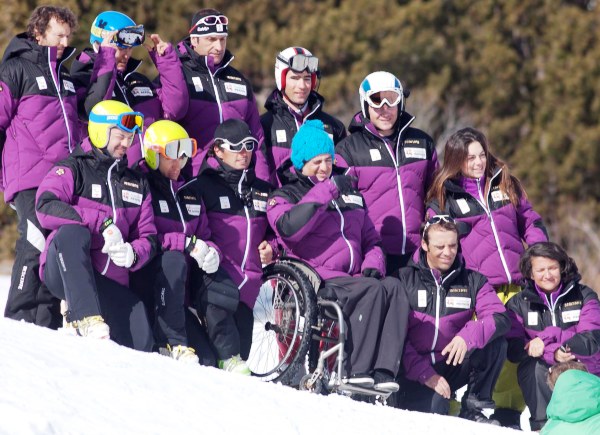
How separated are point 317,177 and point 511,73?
17.7 meters

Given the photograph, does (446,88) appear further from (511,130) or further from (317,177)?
(317,177)

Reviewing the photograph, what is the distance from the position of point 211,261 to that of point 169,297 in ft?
1.07

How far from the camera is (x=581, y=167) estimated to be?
79.4 feet

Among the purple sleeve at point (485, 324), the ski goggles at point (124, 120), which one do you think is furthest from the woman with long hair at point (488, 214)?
the ski goggles at point (124, 120)

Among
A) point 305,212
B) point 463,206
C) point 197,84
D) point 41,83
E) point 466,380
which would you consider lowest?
point 466,380

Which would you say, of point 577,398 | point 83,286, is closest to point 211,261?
point 83,286

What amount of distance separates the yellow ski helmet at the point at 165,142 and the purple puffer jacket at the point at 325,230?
0.60m

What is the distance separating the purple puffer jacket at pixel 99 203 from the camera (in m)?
6.75

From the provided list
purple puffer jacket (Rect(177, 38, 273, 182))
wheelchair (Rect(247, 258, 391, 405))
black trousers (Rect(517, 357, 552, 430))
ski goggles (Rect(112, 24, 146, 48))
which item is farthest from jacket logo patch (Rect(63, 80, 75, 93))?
black trousers (Rect(517, 357, 552, 430))

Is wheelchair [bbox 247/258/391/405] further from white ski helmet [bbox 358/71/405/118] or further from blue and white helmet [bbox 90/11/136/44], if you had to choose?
blue and white helmet [bbox 90/11/136/44]

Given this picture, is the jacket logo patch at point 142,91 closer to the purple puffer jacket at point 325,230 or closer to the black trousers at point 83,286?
the purple puffer jacket at point 325,230

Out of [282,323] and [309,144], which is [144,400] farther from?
[309,144]

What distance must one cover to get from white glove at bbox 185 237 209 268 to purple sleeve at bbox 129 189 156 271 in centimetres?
22

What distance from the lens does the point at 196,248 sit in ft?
23.4
